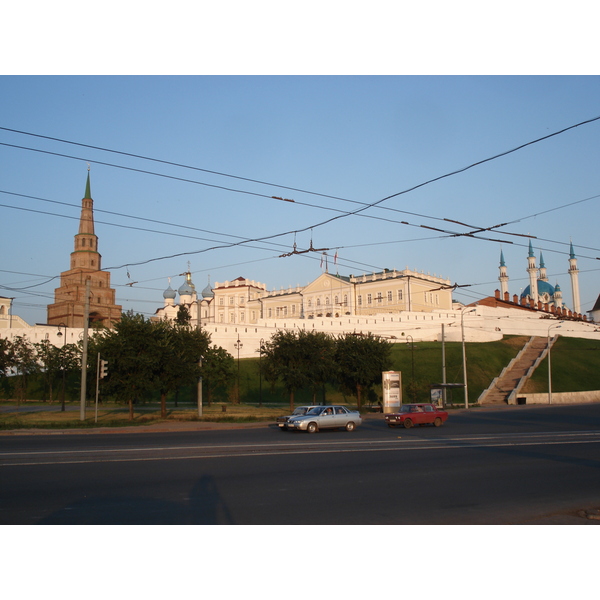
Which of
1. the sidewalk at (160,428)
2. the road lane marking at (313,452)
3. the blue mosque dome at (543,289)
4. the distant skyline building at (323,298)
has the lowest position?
the sidewalk at (160,428)

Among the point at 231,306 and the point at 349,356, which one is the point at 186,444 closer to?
the point at 349,356

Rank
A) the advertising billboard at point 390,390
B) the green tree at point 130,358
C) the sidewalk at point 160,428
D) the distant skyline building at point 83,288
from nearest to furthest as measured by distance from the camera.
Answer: the sidewalk at point 160,428
the green tree at point 130,358
the advertising billboard at point 390,390
the distant skyline building at point 83,288

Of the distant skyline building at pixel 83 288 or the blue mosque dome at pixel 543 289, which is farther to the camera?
the blue mosque dome at pixel 543 289

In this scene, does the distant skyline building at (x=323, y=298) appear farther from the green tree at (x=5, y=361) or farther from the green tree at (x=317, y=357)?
the green tree at (x=317, y=357)

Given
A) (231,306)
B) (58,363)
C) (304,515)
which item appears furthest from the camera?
(231,306)

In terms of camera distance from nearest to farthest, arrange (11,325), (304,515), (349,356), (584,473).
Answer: (304,515)
(584,473)
(349,356)
(11,325)

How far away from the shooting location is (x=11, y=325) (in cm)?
9075

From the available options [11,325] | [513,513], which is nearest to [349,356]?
[513,513]

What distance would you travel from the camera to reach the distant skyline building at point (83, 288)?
112m

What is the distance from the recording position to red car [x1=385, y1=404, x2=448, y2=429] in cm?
3098

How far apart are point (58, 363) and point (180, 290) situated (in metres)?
64.2

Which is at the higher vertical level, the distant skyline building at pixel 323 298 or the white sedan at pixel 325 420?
the distant skyline building at pixel 323 298

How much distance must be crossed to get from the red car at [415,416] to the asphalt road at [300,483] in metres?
9.68

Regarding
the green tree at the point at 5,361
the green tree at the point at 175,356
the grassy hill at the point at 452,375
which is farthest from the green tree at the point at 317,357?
the green tree at the point at 5,361
